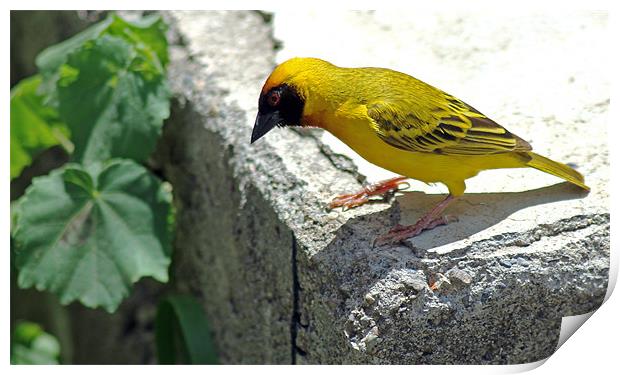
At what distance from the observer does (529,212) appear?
316cm

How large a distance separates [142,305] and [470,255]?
248 centimetres

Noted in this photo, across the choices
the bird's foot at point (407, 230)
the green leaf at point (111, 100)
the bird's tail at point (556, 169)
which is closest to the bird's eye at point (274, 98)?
the bird's foot at point (407, 230)

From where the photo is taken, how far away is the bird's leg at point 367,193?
3264 mm

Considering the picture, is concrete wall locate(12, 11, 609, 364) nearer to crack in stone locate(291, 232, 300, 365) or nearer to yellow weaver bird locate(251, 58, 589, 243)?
crack in stone locate(291, 232, 300, 365)

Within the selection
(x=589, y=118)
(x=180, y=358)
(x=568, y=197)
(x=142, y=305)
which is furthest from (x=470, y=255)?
(x=142, y=305)

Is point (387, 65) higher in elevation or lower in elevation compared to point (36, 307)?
higher

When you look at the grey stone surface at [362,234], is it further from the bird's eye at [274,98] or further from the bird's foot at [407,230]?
the bird's eye at [274,98]

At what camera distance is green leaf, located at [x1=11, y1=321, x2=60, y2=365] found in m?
4.48

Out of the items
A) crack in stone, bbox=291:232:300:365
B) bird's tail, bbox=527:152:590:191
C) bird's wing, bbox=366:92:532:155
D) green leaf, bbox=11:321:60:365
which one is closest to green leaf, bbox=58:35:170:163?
crack in stone, bbox=291:232:300:365

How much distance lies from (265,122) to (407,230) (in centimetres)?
68

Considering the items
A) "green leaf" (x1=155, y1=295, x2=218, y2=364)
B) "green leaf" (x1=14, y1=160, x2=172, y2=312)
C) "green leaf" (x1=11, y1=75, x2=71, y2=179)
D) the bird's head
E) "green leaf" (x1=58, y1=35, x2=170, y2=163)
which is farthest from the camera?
"green leaf" (x1=11, y1=75, x2=71, y2=179)

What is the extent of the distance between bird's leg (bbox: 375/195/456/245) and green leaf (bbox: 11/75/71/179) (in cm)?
192

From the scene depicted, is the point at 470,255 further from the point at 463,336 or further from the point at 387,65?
the point at 387,65

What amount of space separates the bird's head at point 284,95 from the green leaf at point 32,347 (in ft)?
6.79
